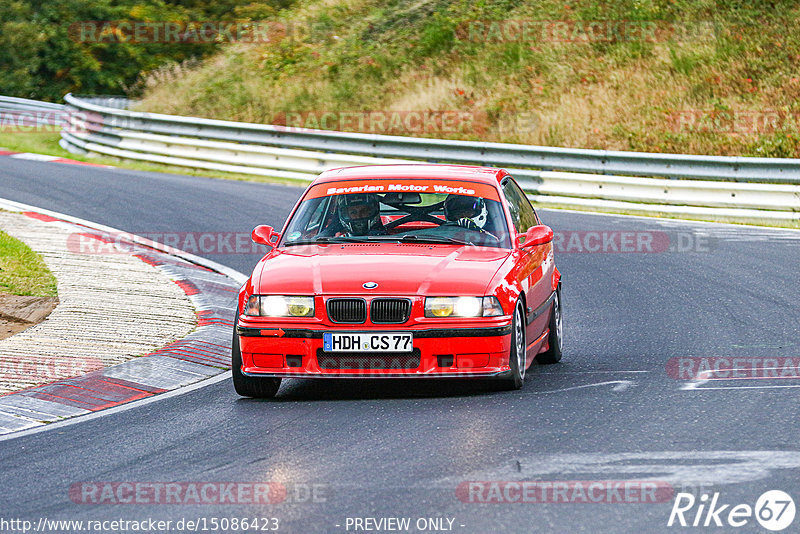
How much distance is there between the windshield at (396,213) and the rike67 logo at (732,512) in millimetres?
3813

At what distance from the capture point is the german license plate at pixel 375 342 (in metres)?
7.88

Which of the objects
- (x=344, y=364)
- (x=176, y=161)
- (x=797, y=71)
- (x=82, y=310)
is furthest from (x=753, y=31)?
(x=344, y=364)

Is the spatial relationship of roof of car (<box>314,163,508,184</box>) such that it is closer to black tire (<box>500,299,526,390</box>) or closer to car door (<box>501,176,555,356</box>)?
car door (<box>501,176,555,356</box>)

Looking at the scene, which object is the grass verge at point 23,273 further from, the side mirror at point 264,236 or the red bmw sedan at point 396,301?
the red bmw sedan at point 396,301

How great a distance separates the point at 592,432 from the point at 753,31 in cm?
2303

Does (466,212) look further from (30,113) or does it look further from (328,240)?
(30,113)

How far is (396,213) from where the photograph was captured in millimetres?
9359

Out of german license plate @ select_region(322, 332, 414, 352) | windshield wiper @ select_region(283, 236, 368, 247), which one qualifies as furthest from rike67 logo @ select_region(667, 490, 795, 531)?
windshield wiper @ select_region(283, 236, 368, 247)

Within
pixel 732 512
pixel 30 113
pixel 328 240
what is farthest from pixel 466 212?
pixel 30 113

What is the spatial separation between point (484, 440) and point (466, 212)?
2773mm

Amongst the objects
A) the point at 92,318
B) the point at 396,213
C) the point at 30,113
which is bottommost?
the point at 92,318

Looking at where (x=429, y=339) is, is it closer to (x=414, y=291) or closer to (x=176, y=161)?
(x=414, y=291)

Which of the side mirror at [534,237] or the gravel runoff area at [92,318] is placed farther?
the gravel runoff area at [92,318]

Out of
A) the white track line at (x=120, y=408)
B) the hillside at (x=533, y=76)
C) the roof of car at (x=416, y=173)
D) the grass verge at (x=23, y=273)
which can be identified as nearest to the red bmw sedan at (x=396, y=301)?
the roof of car at (x=416, y=173)
